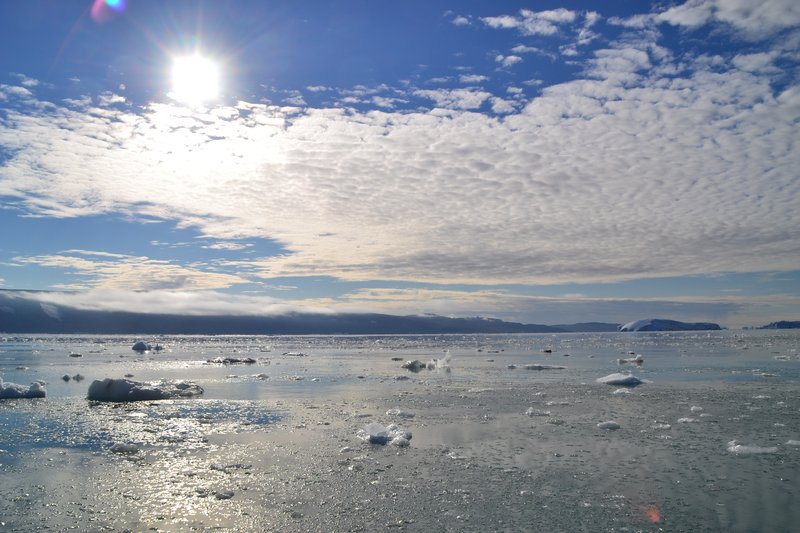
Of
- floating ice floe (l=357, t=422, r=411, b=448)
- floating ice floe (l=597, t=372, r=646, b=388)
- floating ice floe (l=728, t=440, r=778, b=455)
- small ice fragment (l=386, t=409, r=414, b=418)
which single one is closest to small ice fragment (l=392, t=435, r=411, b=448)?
floating ice floe (l=357, t=422, r=411, b=448)

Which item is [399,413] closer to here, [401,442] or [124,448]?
[401,442]

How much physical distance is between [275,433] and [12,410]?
30.4 feet

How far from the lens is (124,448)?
1102 centimetres

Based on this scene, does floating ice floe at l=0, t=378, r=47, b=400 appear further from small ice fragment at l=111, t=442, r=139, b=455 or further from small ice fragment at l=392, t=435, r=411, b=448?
small ice fragment at l=392, t=435, r=411, b=448

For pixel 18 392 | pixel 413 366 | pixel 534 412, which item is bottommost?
pixel 534 412

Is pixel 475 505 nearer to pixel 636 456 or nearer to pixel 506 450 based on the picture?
pixel 506 450

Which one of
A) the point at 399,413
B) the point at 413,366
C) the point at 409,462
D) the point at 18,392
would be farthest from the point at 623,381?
the point at 18,392

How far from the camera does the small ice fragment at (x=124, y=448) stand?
11.0 m

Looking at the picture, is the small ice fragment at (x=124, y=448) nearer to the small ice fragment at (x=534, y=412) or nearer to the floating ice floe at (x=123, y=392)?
the floating ice floe at (x=123, y=392)

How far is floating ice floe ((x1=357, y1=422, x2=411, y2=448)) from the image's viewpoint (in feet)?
38.0

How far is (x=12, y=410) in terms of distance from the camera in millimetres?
16703

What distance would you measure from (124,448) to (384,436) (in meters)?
4.98

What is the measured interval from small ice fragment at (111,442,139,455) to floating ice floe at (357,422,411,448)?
173 inches

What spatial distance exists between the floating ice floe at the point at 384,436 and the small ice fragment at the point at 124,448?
14.4 feet
